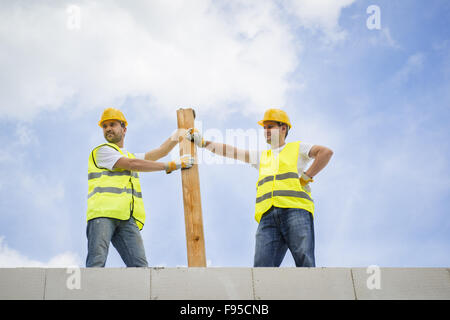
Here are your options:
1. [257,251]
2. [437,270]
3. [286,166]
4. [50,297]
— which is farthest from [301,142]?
[50,297]

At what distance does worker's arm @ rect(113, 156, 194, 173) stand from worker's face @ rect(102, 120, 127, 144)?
53 cm

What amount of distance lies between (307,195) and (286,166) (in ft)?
1.22

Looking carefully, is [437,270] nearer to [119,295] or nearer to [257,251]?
[257,251]

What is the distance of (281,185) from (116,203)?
66.0 inches

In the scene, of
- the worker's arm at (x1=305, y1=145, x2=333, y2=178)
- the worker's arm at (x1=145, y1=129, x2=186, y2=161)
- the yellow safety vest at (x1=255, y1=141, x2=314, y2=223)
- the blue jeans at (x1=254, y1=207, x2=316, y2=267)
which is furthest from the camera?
the worker's arm at (x1=145, y1=129, x2=186, y2=161)

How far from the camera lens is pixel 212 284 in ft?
12.7

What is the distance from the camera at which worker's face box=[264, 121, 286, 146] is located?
222 inches

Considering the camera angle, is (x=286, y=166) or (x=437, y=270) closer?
(x=437, y=270)

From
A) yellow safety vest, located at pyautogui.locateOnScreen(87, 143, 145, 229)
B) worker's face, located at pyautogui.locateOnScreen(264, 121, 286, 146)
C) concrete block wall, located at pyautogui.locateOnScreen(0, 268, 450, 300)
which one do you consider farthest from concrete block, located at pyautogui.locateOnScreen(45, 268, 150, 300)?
worker's face, located at pyautogui.locateOnScreen(264, 121, 286, 146)

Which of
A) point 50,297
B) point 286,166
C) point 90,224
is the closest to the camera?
point 50,297

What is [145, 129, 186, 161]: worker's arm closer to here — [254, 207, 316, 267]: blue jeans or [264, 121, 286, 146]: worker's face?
[264, 121, 286, 146]: worker's face

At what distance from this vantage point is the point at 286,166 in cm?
532

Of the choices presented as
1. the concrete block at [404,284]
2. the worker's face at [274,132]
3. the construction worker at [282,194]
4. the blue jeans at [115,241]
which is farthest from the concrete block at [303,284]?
the worker's face at [274,132]

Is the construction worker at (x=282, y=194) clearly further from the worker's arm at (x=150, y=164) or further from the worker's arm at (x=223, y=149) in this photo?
the worker's arm at (x=150, y=164)
